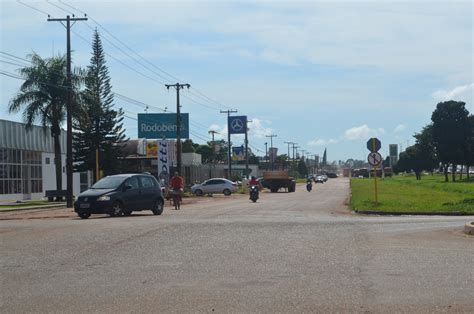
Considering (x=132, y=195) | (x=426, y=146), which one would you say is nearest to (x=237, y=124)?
(x=426, y=146)

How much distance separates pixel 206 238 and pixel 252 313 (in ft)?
26.0

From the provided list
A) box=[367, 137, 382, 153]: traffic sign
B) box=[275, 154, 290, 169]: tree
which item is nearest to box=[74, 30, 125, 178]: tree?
box=[367, 137, 382, 153]: traffic sign

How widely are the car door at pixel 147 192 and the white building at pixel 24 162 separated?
88.6 ft

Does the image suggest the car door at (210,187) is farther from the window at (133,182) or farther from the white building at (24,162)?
the window at (133,182)

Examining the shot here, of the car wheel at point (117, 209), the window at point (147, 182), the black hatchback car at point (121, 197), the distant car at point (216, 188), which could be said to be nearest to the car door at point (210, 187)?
the distant car at point (216, 188)

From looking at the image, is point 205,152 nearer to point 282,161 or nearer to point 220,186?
point 282,161

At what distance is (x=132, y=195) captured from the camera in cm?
2548

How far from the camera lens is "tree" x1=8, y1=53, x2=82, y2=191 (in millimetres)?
48250

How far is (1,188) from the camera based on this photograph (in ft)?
169

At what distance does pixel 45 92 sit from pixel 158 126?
14.7 metres

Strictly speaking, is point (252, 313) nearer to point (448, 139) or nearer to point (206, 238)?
point (206, 238)

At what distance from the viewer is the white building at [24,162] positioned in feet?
173

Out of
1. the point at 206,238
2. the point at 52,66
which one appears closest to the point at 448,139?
the point at 52,66

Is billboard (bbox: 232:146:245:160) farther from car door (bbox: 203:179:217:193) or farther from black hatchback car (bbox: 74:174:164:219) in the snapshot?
black hatchback car (bbox: 74:174:164:219)
